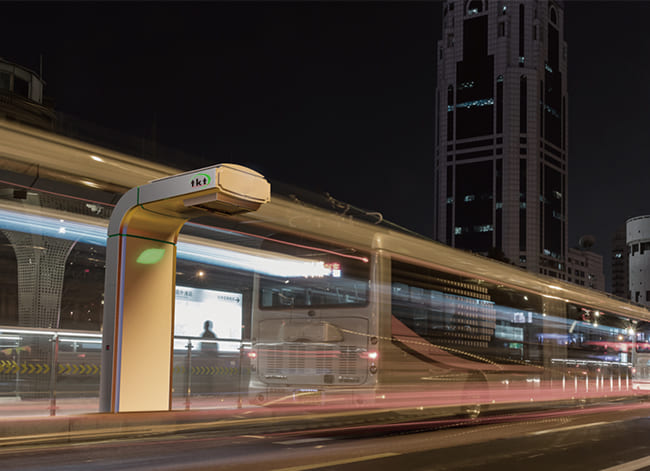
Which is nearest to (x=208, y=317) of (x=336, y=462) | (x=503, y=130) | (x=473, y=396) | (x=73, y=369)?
(x=73, y=369)

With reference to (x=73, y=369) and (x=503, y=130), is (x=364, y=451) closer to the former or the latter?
(x=73, y=369)

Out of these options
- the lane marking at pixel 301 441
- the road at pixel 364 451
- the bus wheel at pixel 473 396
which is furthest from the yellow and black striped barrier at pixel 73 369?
the bus wheel at pixel 473 396

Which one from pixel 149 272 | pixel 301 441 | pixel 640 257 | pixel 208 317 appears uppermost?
pixel 640 257

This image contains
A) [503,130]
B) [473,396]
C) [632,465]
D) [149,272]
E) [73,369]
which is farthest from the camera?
[503,130]

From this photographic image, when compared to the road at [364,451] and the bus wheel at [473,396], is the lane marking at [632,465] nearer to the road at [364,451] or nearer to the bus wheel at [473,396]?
the road at [364,451]

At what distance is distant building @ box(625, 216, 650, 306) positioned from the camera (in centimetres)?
12100

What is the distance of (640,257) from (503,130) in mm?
54915

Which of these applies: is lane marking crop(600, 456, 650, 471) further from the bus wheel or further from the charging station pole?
the charging station pole

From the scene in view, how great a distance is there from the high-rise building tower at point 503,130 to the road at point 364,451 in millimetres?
155201

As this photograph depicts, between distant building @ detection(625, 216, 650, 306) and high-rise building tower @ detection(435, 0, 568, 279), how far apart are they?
3856 cm

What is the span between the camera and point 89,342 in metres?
11.9

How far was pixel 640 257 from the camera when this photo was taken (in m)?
122

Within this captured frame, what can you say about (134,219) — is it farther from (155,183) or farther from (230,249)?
(230,249)

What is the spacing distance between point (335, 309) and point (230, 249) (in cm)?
184
